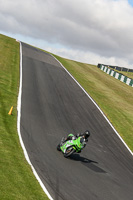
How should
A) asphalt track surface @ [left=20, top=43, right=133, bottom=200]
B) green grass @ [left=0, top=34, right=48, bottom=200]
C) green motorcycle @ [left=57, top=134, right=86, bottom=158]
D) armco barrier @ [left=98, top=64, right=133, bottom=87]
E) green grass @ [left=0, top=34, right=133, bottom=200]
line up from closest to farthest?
green grass @ [left=0, top=34, right=48, bottom=200] < green grass @ [left=0, top=34, right=133, bottom=200] < asphalt track surface @ [left=20, top=43, right=133, bottom=200] < green motorcycle @ [left=57, top=134, right=86, bottom=158] < armco barrier @ [left=98, top=64, right=133, bottom=87]

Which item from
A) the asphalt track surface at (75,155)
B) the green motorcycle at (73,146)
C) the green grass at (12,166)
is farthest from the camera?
the green motorcycle at (73,146)

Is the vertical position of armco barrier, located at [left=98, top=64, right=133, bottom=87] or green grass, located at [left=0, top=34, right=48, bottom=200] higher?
armco barrier, located at [left=98, top=64, right=133, bottom=87]

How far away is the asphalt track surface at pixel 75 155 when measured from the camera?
32.5 feet

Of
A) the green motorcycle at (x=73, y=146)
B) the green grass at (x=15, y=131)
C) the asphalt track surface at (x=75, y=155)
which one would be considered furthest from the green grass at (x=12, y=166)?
the green motorcycle at (x=73, y=146)

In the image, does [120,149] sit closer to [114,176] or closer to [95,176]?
[114,176]

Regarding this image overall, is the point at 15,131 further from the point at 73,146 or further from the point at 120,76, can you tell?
the point at 120,76

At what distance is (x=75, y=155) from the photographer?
13.2 meters

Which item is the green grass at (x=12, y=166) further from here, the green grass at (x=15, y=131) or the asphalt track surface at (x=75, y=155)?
the asphalt track surface at (x=75, y=155)

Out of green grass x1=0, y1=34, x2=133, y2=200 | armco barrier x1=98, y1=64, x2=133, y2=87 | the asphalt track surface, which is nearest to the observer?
green grass x1=0, y1=34, x2=133, y2=200

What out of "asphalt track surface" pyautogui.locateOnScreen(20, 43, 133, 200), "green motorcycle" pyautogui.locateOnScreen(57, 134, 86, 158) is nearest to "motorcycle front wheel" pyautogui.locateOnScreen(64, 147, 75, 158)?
"green motorcycle" pyautogui.locateOnScreen(57, 134, 86, 158)

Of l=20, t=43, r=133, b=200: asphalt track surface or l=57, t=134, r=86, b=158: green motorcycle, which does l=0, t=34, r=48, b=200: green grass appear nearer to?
l=20, t=43, r=133, b=200: asphalt track surface

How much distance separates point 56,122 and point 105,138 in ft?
11.7

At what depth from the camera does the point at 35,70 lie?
31125 millimetres

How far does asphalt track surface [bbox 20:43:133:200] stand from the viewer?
991 centimetres
